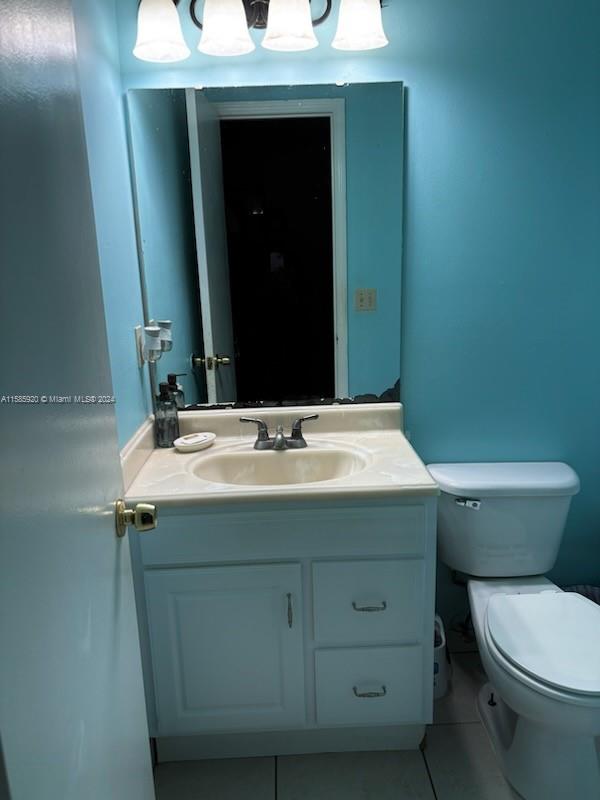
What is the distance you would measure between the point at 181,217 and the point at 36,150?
1.06 m

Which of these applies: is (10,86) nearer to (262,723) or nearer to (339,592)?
(339,592)

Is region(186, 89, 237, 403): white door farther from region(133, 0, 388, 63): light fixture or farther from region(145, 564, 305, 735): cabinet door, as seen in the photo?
region(145, 564, 305, 735): cabinet door

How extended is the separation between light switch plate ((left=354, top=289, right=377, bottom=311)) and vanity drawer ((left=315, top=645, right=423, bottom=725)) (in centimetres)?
96

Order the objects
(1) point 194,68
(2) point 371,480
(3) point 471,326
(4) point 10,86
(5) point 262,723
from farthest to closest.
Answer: (3) point 471,326, (1) point 194,68, (5) point 262,723, (2) point 371,480, (4) point 10,86

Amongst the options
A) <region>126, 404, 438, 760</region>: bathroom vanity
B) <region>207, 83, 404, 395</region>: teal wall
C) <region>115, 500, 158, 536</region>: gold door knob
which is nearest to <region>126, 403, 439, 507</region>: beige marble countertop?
<region>126, 404, 438, 760</region>: bathroom vanity

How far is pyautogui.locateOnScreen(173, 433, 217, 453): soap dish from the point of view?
1.69 meters

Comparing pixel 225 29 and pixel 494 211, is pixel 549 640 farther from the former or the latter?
pixel 225 29

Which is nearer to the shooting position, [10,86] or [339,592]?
[10,86]

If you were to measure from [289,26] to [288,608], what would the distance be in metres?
1.50

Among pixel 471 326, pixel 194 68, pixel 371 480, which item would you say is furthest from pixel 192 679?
pixel 194 68

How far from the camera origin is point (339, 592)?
1.46m

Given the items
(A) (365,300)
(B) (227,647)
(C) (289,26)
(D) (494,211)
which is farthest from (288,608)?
(C) (289,26)

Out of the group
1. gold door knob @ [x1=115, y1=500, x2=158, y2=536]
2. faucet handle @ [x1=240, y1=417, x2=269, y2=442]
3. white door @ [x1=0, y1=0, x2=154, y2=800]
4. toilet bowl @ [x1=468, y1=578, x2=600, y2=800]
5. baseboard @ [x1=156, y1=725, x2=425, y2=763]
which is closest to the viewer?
white door @ [x1=0, y1=0, x2=154, y2=800]

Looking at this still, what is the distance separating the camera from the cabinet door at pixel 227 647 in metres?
1.44
